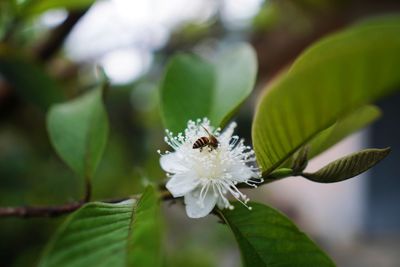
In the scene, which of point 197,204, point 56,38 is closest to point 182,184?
point 197,204

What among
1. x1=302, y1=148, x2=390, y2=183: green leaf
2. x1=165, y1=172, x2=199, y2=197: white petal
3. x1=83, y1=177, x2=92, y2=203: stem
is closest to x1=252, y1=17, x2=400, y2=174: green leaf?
x1=302, y1=148, x2=390, y2=183: green leaf

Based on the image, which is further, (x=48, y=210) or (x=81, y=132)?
(x=81, y=132)

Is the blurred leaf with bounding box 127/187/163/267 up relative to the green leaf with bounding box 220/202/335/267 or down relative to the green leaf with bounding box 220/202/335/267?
up

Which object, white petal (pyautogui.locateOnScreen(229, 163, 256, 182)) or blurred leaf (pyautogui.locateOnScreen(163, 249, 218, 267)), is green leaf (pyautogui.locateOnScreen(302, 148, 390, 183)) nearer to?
white petal (pyautogui.locateOnScreen(229, 163, 256, 182))

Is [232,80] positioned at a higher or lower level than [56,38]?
lower

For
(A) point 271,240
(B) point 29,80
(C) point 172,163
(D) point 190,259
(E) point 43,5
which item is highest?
(E) point 43,5

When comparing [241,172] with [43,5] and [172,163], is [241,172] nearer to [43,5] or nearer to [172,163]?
[172,163]

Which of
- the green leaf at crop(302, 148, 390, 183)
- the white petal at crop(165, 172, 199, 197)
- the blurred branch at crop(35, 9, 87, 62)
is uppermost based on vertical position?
the blurred branch at crop(35, 9, 87, 62)
